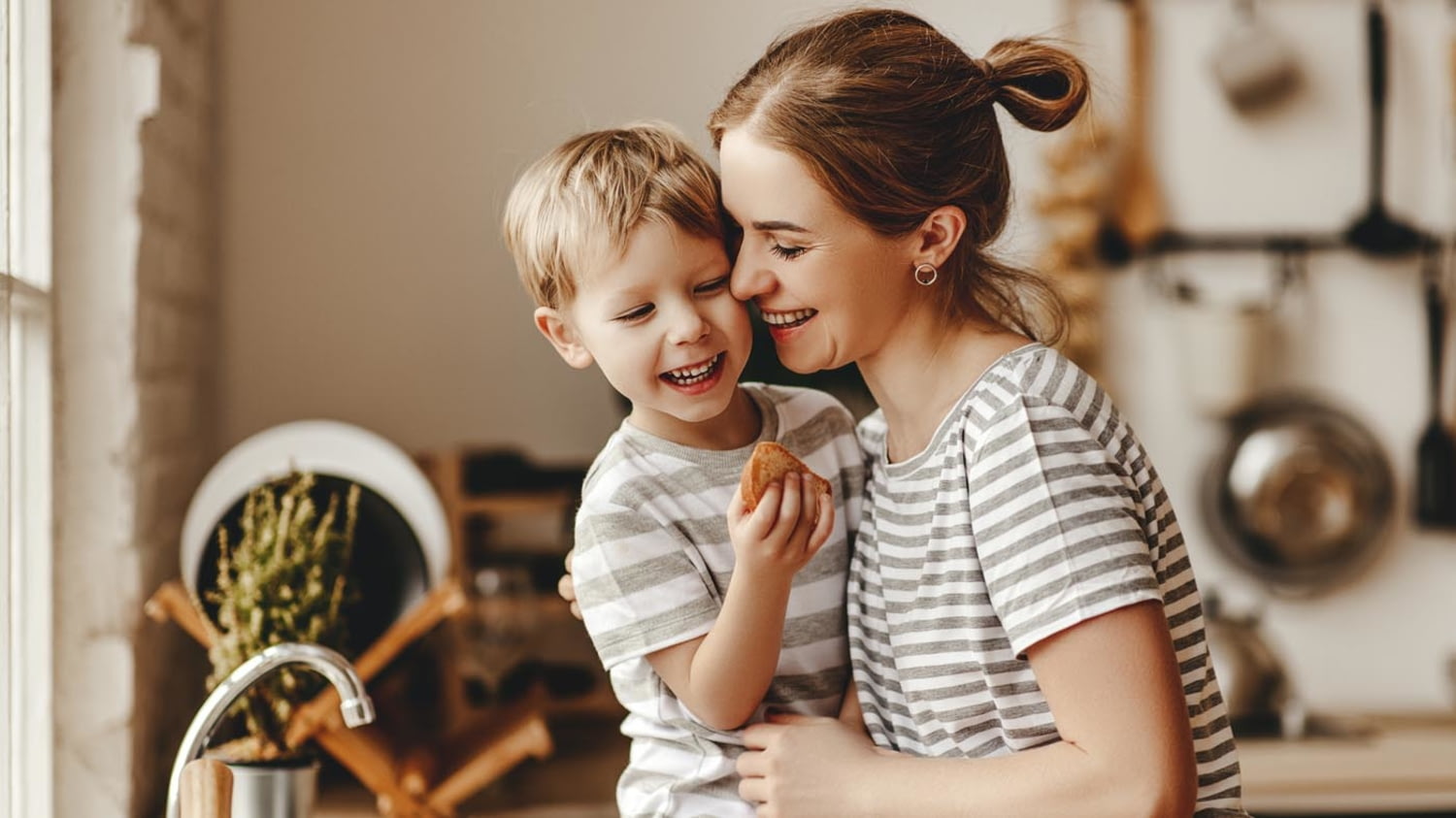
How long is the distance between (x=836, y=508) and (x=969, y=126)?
0.37 m

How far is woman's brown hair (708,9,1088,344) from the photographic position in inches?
43.3

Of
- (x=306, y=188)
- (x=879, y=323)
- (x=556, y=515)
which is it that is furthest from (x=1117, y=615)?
(x=306, y=188)

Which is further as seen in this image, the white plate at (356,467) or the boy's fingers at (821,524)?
the white plate at (356,467)

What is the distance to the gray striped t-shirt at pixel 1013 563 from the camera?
97 cm

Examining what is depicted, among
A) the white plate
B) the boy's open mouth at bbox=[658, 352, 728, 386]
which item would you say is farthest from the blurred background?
the boy's open mouth at bbox=[658, 352, 728, 386]

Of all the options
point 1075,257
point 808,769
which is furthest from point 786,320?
point 1075,257

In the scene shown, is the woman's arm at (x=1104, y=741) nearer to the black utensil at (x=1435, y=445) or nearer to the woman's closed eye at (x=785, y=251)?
the woman's closed eye at (x=785, y=251)

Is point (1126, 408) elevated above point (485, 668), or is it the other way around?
point (1126, 408)

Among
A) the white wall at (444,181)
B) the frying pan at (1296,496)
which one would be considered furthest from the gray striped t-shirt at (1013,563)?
the frying pan at (1296,496)

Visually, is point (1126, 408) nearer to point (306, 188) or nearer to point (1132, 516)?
point (306, 188)

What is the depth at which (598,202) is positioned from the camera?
3.82ft

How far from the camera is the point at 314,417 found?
2.54m

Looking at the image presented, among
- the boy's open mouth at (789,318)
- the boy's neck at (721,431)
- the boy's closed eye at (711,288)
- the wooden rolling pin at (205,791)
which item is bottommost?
the wooden rolling pin at (205,791)

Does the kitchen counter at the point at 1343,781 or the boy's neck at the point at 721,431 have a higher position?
the boy's neck at the point at 721,431
